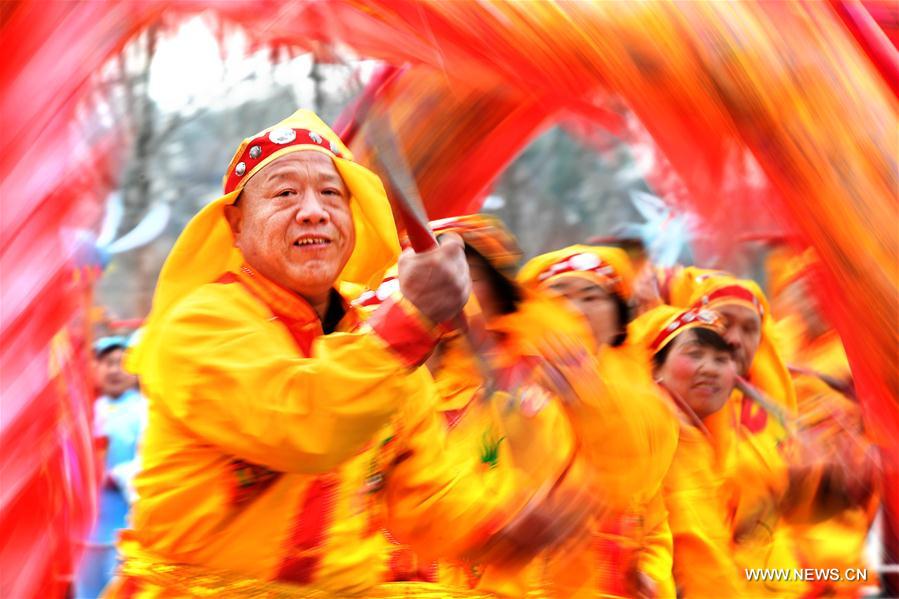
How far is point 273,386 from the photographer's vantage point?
2.31 meters

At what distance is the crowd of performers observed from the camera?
2303 millimetres

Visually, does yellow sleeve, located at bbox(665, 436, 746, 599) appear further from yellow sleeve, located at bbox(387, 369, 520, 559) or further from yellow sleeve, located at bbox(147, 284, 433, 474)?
yellow sleeve, located at bbox(147, 284, 433, 474)

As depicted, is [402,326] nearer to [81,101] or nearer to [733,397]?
[81,101]

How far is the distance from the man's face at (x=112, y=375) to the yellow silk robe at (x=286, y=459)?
3817 mm

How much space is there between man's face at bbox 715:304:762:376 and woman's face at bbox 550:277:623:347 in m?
1.00

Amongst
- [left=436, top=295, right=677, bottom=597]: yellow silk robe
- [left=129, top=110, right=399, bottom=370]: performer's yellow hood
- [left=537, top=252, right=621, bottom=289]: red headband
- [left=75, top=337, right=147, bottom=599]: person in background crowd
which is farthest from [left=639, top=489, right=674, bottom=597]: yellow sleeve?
[left=75, top=337, right=147, bottom=599]: person in background crowd

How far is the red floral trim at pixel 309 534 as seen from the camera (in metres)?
2.56

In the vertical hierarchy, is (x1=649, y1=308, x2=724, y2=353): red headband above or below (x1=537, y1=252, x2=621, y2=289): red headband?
below

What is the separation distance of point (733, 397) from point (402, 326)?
294cm

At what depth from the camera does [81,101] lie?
281 centimetres

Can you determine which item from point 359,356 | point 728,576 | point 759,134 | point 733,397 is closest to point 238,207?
point 359,356

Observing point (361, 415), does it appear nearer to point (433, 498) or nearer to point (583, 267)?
point (433, 498)

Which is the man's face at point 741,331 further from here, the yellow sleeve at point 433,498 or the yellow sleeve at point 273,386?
the yellow sleeve at point 273,386

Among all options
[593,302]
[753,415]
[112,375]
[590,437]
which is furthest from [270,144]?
[112,375]
